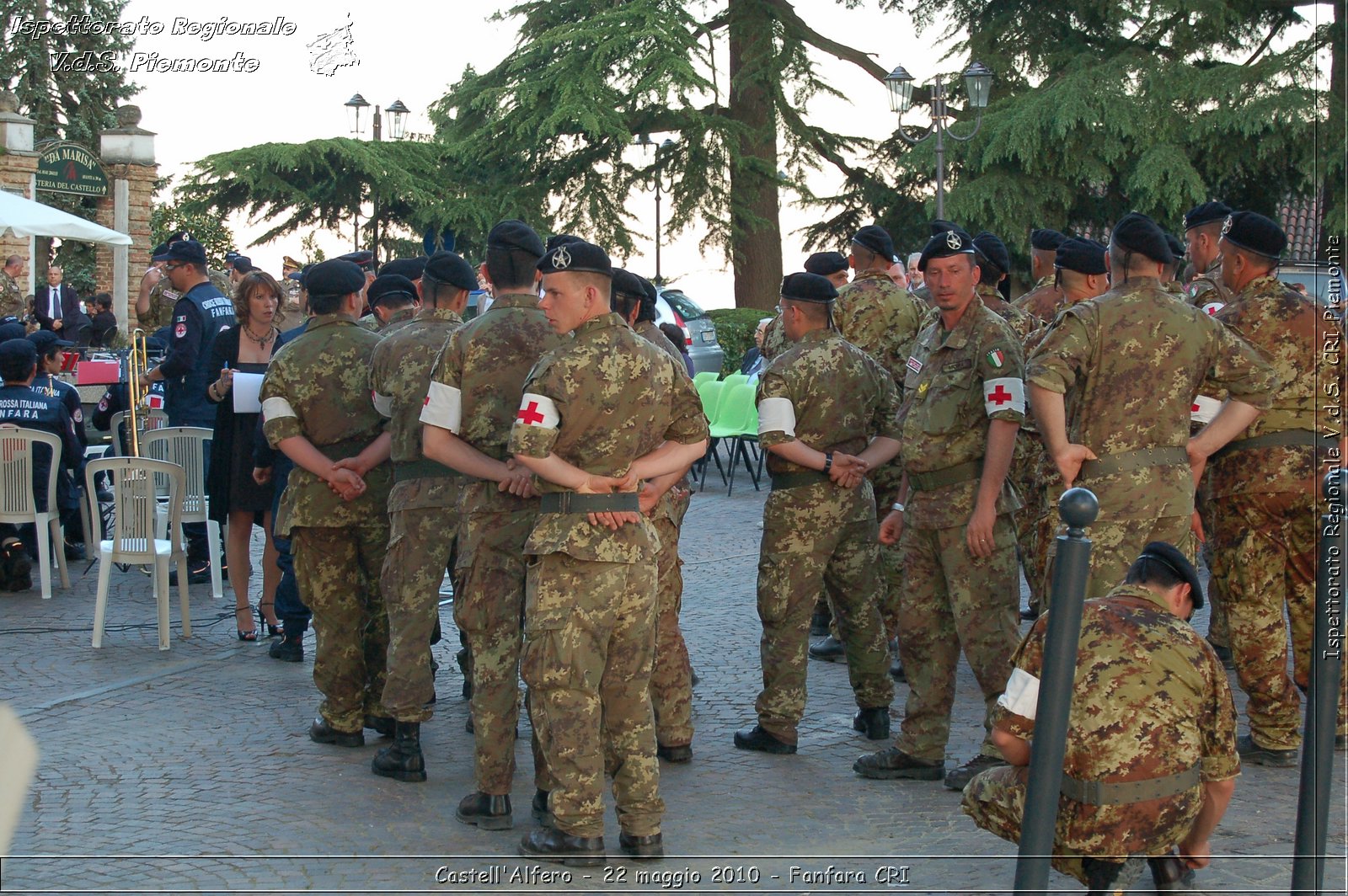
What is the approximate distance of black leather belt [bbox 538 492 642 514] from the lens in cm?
448

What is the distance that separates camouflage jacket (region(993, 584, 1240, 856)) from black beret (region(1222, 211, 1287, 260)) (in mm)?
2440

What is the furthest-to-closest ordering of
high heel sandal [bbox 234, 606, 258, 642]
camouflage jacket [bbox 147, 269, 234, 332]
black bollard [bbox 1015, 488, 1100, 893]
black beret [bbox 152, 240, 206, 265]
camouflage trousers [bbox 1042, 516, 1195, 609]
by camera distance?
1. camouflage jacket [bbox 147, 269, 234, 332]
2. black beret [bbox 152, 240, 206, 265]
3. high heel sandal [bbox 234, 606, 258, 642]
4. camouflage trousers [bbox 1042, 516, 1195, 609]
5. black bollard [bbox 1015, 488, 1100, 893]

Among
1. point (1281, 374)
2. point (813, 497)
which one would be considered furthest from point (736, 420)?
point (1281, 374)

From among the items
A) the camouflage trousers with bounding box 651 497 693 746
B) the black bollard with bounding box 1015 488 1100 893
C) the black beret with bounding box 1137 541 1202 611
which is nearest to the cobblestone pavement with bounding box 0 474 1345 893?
the camouflage trousers with bounding box 651 497 693 746

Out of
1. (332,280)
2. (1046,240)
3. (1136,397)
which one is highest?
(1046,240)

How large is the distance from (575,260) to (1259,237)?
291 centimetres

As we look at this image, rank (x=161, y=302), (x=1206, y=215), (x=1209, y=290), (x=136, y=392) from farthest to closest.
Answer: (x=161, y=302) → (x=136, y=392) → (x=1209, y=290) → (x=1206, y=215)

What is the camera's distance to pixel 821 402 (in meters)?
5.76

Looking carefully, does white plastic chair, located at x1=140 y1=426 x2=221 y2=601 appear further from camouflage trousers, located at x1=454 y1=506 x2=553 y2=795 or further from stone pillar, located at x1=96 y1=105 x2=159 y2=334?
stone pillar, located at x1=96 y1=105 x2=159 y2=334

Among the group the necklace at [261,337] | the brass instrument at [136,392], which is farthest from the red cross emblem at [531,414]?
the brass instrument at [136,392]

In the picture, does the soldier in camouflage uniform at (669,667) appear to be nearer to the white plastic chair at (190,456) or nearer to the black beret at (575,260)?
the black beret at (575,260)

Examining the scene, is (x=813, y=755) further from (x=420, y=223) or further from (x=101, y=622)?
(x=420, y=223)

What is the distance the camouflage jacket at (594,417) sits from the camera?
Result: 4418mm

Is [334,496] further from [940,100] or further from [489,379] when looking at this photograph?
A: [940,100]
